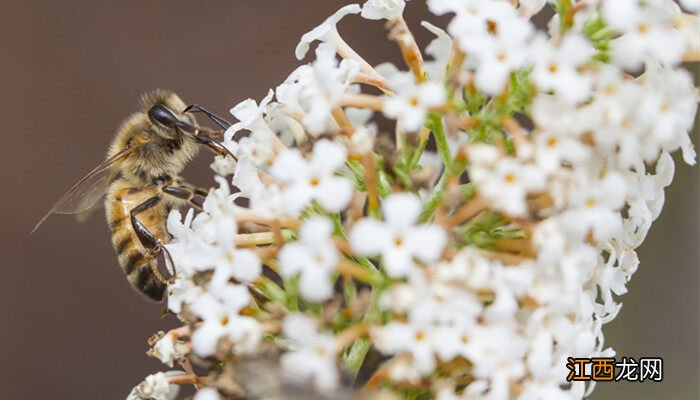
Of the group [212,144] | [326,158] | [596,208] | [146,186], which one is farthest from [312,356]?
[146,186]

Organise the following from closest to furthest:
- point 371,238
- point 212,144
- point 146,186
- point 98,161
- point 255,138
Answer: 1. point 371,238
2. point 255,138
3. point 212,144
4. point 146,186
5. point 98,161

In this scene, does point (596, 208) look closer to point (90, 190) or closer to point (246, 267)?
point (246, 267)

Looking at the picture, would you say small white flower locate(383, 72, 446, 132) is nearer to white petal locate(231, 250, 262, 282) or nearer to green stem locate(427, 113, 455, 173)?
green stem locate(427, 113, 455, 173)

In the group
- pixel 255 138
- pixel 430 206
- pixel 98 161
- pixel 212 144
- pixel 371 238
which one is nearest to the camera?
pixel 371 238

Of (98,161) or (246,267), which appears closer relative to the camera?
(246,267)

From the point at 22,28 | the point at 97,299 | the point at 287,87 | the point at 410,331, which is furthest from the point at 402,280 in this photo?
the point at 22,28

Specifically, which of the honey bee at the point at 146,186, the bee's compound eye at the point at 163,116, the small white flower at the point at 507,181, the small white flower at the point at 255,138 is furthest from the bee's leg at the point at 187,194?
the small white flower at the point at 507,181

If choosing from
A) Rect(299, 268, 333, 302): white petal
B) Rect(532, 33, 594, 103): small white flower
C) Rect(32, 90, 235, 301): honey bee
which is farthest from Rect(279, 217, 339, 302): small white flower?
Rect(32, 90, 235, 301): honey bee
